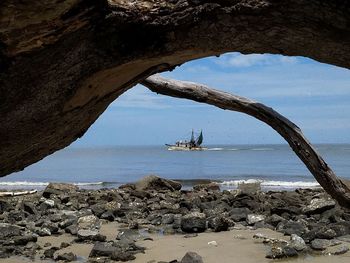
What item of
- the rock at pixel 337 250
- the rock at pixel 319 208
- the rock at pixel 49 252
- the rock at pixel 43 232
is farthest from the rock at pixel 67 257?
the rock at pixel 319 208

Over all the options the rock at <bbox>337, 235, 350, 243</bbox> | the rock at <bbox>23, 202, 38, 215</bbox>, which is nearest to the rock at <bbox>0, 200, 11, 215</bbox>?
the rock at <bbox>23, 202, 38, 215</bbox>

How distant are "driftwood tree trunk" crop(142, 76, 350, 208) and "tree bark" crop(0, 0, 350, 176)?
943 millimetres

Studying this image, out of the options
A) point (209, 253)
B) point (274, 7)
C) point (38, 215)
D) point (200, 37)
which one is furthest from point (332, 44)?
point (38, 215)

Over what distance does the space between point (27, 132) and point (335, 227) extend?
657 cm

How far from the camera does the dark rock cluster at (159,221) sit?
23.0 ft

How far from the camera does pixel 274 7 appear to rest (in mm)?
1852

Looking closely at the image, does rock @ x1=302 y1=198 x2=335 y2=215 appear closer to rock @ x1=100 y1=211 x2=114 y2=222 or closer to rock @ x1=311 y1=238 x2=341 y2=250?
rock @ x1=311 y1=238 x2=341 y2=250

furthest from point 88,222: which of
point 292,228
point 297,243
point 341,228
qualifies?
point 341,228

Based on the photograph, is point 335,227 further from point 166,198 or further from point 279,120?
point 166,198

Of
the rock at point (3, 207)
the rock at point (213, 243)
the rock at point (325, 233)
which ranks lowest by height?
the rock at point (3, 207)

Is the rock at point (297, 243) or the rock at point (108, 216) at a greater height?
the rock at point (297, 243)

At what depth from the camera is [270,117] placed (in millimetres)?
3232

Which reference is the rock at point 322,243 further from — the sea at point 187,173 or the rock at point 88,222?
the rock at point 88,222

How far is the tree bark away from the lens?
1840 mm
